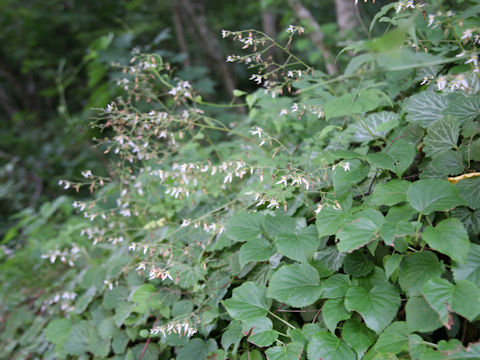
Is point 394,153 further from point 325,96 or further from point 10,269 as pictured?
point 10,269

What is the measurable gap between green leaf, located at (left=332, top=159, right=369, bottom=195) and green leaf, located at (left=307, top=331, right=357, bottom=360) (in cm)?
51

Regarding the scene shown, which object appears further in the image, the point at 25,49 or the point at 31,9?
the point at 25,49

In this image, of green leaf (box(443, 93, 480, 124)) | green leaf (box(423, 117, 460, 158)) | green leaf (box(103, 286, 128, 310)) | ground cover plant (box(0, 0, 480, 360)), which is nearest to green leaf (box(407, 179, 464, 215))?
ground cover plant (box(0, 0, 480, 360))

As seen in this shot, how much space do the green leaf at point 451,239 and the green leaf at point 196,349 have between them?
3.03 ft

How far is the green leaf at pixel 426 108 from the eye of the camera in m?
1.37

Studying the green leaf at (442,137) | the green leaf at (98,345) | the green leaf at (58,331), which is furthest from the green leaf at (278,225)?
the green leaf at (58,331)

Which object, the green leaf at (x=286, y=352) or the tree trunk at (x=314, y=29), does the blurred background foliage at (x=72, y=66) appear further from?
the green leaf at (x=286, y=352)

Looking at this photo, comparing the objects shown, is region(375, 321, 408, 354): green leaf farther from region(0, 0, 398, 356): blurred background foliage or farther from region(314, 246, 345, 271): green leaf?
region(0, 0, 398, 356): blurred background foliage

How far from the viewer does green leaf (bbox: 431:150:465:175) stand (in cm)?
119

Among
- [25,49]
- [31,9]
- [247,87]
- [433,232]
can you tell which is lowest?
[247,87]

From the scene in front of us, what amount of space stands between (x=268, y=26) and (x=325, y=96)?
513 cm

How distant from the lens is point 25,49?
7.53 meters

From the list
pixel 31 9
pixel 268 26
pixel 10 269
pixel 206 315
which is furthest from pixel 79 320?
pixel 31 9

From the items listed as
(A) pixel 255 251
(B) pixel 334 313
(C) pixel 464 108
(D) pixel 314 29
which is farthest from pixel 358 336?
(D) pixel 314 29
